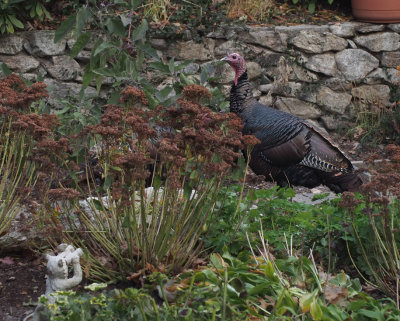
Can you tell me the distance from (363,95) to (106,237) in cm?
509

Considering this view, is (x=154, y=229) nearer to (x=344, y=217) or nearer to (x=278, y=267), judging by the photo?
(x=278, y=267)

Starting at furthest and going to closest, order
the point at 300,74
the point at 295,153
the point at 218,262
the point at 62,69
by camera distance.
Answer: the point at 300,74 < the point at 62,69 < the point at 295,153 < the point at 218,262

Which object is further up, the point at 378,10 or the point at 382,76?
the point at 378,10

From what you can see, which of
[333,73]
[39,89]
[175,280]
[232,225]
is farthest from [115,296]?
[333,73]

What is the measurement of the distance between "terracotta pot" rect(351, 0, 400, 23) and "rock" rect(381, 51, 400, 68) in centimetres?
38

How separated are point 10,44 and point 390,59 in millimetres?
4262

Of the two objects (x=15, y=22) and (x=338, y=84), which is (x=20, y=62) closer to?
(x=15, y=22)

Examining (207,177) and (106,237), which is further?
(106,237)

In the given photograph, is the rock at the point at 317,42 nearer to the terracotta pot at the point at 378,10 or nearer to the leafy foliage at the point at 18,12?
the terracotta pot at the point at 378,10

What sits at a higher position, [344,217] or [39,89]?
[39,89]

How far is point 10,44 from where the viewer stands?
6688 mm

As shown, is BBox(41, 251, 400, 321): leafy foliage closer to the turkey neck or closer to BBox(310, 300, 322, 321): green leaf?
BBox(310, 300, 322, 321): green leaf

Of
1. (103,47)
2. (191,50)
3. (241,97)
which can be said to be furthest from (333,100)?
(103,47)

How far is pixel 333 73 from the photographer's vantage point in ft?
25.2
